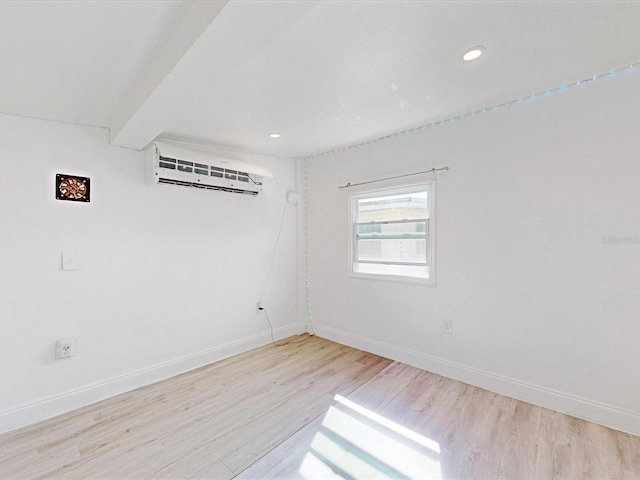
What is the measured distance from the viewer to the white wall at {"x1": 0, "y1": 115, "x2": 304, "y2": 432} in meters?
2.04

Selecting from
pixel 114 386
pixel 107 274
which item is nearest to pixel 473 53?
pixel 107 274

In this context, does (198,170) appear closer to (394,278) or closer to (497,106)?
(394,278)

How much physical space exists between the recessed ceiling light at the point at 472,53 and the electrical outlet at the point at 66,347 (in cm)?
320

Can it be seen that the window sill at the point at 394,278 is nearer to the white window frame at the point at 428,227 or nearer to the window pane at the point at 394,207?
the white window frame at the point at 428,227

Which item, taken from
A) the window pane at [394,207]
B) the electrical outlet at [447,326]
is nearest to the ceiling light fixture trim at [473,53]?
the window pane at [394,207]

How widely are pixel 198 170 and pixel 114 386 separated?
191cm

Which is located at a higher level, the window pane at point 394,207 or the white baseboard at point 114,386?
the window pane at point 394,207

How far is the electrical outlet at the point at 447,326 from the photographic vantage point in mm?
2628

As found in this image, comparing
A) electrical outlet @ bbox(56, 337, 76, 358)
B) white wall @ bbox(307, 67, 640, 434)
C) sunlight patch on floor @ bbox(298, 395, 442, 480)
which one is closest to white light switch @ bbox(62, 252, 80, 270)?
electrical outlet @ bbox(56, 337, 76, 358)

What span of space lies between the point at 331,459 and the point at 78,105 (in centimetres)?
272

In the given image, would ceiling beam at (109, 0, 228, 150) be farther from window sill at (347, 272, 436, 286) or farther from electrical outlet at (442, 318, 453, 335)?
electrical outlet at (442, 318, 453, 335)

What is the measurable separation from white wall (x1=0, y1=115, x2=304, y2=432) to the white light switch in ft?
0.11

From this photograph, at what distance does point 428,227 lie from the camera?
2791 millimetres

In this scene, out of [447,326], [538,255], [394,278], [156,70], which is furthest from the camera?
[394,278]
